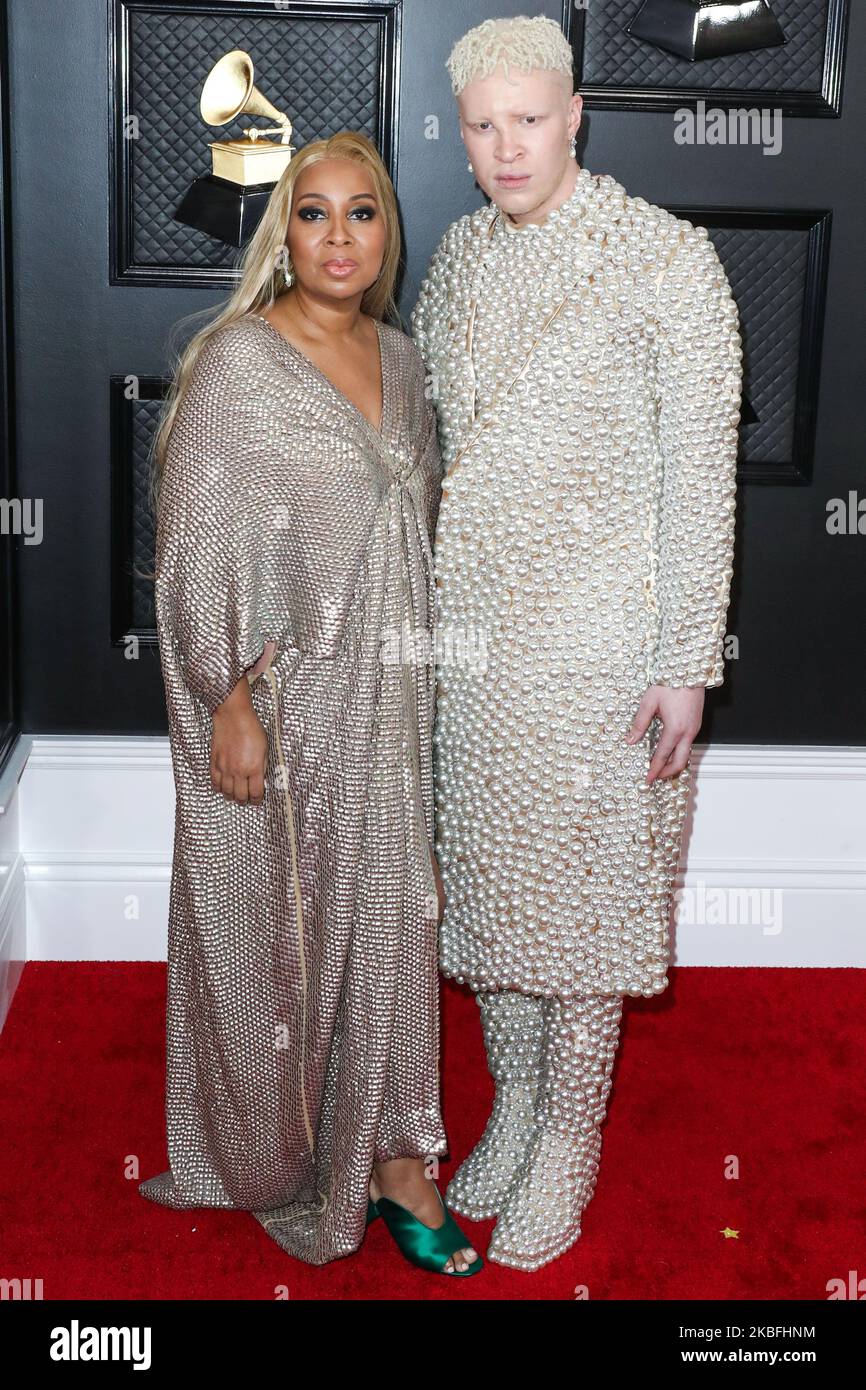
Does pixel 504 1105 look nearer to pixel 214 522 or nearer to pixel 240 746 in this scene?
pixel 240 746

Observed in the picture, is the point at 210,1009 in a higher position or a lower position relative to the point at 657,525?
lower

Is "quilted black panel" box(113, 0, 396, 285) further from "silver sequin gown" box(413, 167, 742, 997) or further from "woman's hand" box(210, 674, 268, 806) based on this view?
"woman's hand" box(210, 674, 268, 806)

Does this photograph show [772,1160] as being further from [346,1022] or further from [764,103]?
[764,103]

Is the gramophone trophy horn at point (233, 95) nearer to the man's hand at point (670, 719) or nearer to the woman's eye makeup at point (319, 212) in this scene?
the woman's eye makeup at point (319, 212)

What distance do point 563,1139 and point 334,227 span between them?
1438 mm

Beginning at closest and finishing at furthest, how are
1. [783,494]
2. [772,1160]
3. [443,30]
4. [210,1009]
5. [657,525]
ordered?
[657,525]
[210,1009]
[772,1160]
[443,30]
[783,494]

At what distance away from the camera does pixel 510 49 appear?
2041 mm

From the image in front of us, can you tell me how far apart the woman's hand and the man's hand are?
55cm

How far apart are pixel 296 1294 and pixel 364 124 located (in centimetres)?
206

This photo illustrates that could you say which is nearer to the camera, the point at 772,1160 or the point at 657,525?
the point at 657,525

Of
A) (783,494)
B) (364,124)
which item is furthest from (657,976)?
(364,124)

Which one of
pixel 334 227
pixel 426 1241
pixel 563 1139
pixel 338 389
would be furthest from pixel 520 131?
pixel 426 1241

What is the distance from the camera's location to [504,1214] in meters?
2.43

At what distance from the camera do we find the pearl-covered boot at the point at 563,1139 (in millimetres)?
2391
